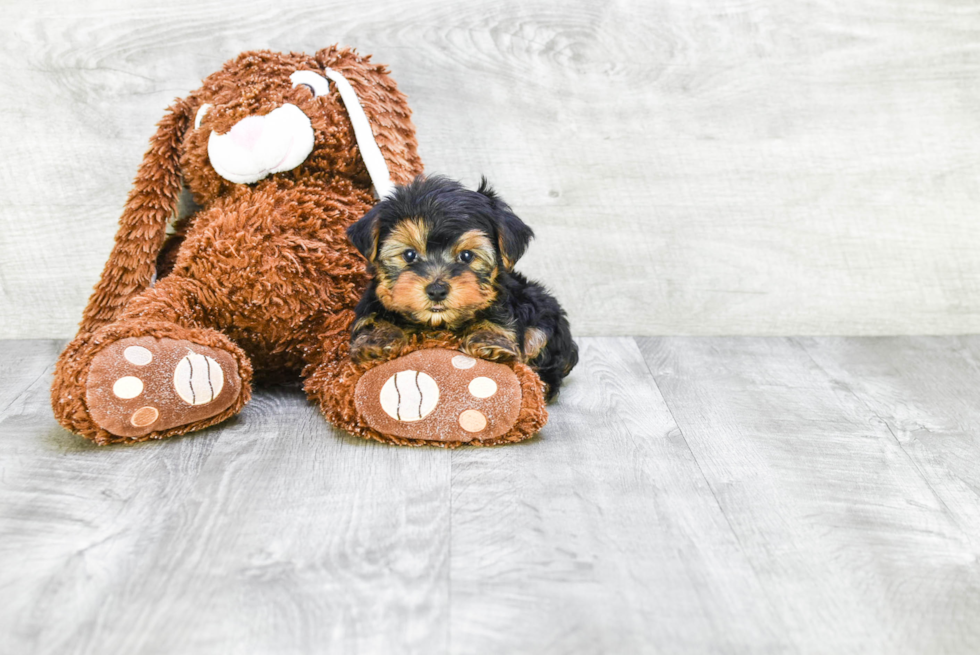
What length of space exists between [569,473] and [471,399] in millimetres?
267

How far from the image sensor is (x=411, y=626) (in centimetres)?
130

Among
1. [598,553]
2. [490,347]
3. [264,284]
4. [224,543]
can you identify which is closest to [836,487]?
[598,553]

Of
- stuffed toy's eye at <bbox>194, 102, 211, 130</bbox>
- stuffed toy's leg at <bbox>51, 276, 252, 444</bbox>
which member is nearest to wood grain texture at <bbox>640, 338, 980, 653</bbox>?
stuffed toy's leg at <bbox>51, 276, 252, 444</bbox>

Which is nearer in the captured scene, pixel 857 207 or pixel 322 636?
pixel 322 636

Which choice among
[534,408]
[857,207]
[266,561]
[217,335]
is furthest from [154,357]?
[857,207]

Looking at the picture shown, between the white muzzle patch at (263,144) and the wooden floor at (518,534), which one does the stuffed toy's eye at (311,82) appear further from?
the wooden floor at (518,534)

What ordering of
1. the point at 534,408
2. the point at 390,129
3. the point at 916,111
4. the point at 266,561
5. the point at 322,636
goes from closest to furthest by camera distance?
the point at 322,636, the point at 266,561, the point at 534,408, the point at 390,129, the point at 916,111

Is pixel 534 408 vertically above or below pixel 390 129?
below

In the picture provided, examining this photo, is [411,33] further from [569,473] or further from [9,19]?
[569,473]

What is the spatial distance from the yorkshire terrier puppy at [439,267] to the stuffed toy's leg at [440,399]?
0.16 feet

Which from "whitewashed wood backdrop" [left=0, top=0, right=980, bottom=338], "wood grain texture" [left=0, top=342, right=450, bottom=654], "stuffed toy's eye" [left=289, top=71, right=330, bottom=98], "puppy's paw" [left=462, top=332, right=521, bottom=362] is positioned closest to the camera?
"wood grain texture" [left=0, top=342, right=450, bottom=654]

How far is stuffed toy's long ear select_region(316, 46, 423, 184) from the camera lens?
2268mm

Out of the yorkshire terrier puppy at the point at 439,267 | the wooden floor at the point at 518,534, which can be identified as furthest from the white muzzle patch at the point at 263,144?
the wooden floor at the point at 518,534

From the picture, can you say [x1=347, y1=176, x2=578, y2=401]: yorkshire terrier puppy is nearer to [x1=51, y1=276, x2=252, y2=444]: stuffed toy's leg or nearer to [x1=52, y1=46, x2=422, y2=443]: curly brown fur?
[x1=52, y1=46, x2=422, y2=443]: curly brown fur
